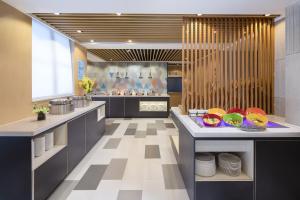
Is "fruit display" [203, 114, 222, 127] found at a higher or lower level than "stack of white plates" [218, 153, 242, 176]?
higher

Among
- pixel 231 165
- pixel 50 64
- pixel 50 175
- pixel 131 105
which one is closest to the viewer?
pixel 231 165

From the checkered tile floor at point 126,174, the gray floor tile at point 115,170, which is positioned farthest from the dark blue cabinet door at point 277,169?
the gray floor tile at point 115,170

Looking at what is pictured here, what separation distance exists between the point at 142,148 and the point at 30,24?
3377 millimetres

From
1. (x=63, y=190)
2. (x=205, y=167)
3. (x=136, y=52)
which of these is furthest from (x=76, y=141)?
(x=136, y=52)

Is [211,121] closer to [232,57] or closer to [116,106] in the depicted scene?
[232,57]

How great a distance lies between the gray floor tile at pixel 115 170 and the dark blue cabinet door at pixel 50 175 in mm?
654

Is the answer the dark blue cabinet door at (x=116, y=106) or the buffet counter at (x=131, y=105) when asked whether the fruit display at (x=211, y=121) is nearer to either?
the buffet counter at (x=131, y=105)

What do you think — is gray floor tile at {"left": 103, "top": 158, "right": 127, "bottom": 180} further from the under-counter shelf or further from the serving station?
the under-counter shelf

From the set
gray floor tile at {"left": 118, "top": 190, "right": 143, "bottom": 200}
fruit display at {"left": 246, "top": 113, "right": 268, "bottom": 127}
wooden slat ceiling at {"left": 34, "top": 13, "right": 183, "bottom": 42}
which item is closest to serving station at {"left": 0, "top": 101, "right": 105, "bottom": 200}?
gray floor tile at {"left": 118, "top": 190, "right": 143, "bottom": 200}

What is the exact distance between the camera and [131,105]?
962cm

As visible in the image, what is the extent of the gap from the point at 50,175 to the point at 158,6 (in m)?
2.87

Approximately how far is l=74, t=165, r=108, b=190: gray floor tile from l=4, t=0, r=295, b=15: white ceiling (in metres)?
2.68

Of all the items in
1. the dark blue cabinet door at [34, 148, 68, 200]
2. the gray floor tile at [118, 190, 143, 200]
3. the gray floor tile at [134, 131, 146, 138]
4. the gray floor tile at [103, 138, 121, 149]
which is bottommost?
the gray floor tile at [118, 190, 143, 200]

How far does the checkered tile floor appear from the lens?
2820mm
